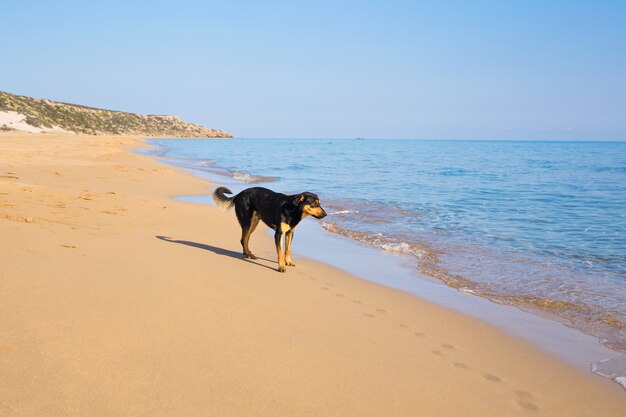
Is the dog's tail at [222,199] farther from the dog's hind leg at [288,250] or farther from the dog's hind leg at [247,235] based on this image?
the dog's hind leg at [288,250]

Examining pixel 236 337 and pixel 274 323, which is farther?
pixel 274 323

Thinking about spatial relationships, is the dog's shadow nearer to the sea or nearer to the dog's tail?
the dog's tail

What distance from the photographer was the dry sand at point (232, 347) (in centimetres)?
290

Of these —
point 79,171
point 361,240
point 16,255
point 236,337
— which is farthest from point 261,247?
point 79,171

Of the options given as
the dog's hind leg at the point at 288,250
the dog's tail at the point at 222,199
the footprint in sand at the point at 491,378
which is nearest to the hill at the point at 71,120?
the dog's tail at the point at 222,199

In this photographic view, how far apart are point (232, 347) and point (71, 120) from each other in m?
81.0

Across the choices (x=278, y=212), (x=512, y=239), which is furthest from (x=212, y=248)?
(x=512, y=239)

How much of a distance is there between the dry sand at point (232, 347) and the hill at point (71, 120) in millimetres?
52939

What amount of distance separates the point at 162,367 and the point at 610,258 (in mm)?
8666

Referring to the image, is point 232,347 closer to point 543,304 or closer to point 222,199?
point 543,304

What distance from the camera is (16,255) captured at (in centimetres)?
516

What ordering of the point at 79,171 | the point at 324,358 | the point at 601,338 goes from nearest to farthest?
the point at 324,358 → the point at 601,338 → the point at 79,171

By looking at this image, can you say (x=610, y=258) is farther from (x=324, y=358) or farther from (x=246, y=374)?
(x=246, y=374)

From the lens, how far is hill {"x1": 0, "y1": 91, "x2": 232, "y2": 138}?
56588mm
